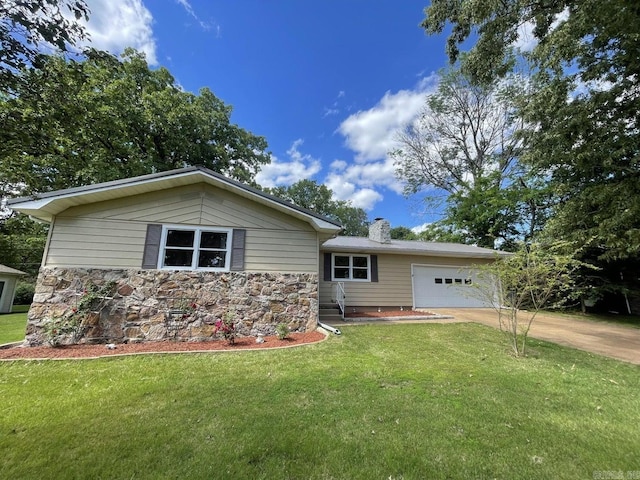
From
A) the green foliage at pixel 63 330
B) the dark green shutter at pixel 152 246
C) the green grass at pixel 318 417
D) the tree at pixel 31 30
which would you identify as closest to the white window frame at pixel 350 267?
the green grass at pixel 318 417

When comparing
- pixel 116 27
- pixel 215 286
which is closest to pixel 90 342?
pixel 215 286

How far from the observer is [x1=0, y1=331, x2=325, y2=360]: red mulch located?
5.20 m

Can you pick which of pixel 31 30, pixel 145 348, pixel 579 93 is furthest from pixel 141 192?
→ pixel 579 93

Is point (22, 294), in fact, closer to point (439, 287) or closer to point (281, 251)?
point (281, 251)

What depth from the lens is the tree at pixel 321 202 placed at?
33594 millimetres

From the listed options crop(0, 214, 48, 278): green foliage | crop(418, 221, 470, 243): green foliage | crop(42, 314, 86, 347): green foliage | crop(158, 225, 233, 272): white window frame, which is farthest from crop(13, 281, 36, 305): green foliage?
crop(418, 221, 470, 243): green foliage

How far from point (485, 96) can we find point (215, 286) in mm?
22887

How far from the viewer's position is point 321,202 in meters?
35.4

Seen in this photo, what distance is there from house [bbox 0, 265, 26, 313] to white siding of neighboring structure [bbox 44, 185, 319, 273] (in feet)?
48.7

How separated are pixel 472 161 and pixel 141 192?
2250cm

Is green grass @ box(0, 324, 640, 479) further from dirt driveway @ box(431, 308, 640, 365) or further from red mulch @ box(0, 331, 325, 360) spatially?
dirt driveway @ box(431, 308, 640, 365)

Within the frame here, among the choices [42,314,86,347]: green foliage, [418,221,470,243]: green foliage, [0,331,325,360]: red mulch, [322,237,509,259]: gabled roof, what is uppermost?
[418,221,470,243]: green foliage

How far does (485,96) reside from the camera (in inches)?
790

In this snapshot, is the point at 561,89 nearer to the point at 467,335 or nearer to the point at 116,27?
the point at 467,335
